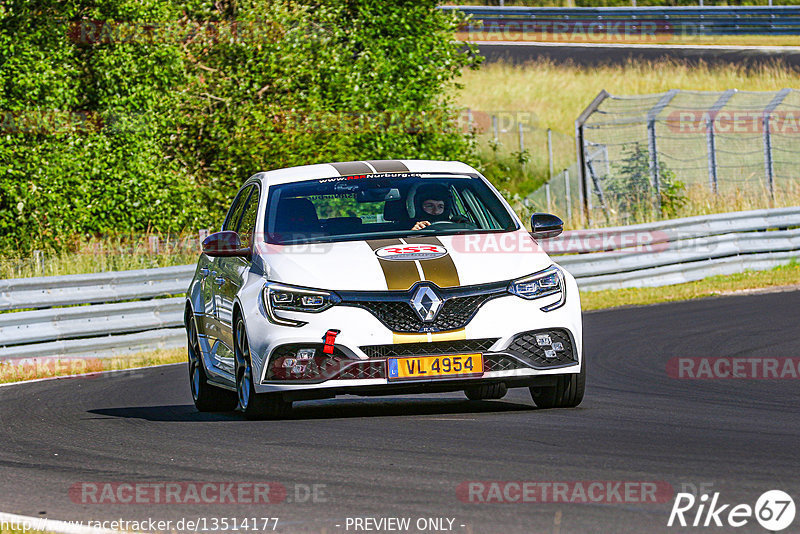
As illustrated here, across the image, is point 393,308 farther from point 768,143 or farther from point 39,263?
point 768,143

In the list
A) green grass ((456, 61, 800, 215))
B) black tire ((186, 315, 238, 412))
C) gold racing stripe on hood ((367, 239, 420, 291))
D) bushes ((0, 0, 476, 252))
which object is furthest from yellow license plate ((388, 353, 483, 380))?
green grass ((456, 61, 800, 215))

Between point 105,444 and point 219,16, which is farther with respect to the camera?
point 219,16

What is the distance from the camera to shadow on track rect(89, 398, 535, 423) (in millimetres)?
9227

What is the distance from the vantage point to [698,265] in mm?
21109

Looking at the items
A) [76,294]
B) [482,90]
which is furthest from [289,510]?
[482,90]

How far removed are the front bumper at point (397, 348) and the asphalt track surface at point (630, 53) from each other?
36591 mm

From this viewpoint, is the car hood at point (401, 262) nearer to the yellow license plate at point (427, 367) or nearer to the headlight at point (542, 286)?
the headlight at point (542, 286)

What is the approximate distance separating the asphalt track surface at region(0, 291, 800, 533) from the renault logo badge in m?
0.63

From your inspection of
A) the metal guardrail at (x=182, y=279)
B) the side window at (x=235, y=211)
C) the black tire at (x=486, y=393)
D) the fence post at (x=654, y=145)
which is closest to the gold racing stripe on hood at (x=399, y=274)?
the black tire at (x=486, y=393)

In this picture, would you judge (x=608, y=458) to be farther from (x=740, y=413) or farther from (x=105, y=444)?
(x=105, y=444)

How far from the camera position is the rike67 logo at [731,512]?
5.18 metres

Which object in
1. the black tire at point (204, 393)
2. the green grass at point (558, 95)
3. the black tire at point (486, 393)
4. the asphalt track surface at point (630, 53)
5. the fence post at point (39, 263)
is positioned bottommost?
the green grass at point (558, 95)

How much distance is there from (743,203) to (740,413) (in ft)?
52.4

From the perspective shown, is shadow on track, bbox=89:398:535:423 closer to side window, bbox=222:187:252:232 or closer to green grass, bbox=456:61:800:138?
side window, bbox=222:187:252:232
